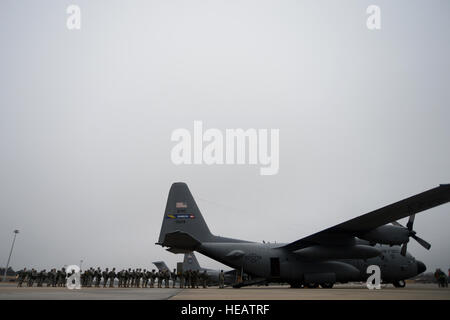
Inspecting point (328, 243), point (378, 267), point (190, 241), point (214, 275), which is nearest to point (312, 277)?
point (328, 243)

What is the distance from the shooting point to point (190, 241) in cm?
1714

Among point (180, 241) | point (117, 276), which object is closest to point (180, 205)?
point (180, 241)

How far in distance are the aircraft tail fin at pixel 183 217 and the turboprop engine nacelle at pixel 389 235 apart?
9219mm

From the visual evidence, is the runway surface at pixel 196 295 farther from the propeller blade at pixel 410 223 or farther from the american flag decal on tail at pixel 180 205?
the american flag decal on tail at pixel 180 205

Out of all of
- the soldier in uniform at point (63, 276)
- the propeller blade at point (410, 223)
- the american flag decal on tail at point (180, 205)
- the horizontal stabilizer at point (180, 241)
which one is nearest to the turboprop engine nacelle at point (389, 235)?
the propeller blade at point (410, 223)

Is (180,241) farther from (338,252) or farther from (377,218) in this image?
(377,218)

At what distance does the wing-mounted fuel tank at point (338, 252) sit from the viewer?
1758cm

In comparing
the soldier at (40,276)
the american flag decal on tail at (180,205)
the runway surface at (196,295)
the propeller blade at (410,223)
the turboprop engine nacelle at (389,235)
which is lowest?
the soldier at (40,276)

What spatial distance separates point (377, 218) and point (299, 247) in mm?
4890
